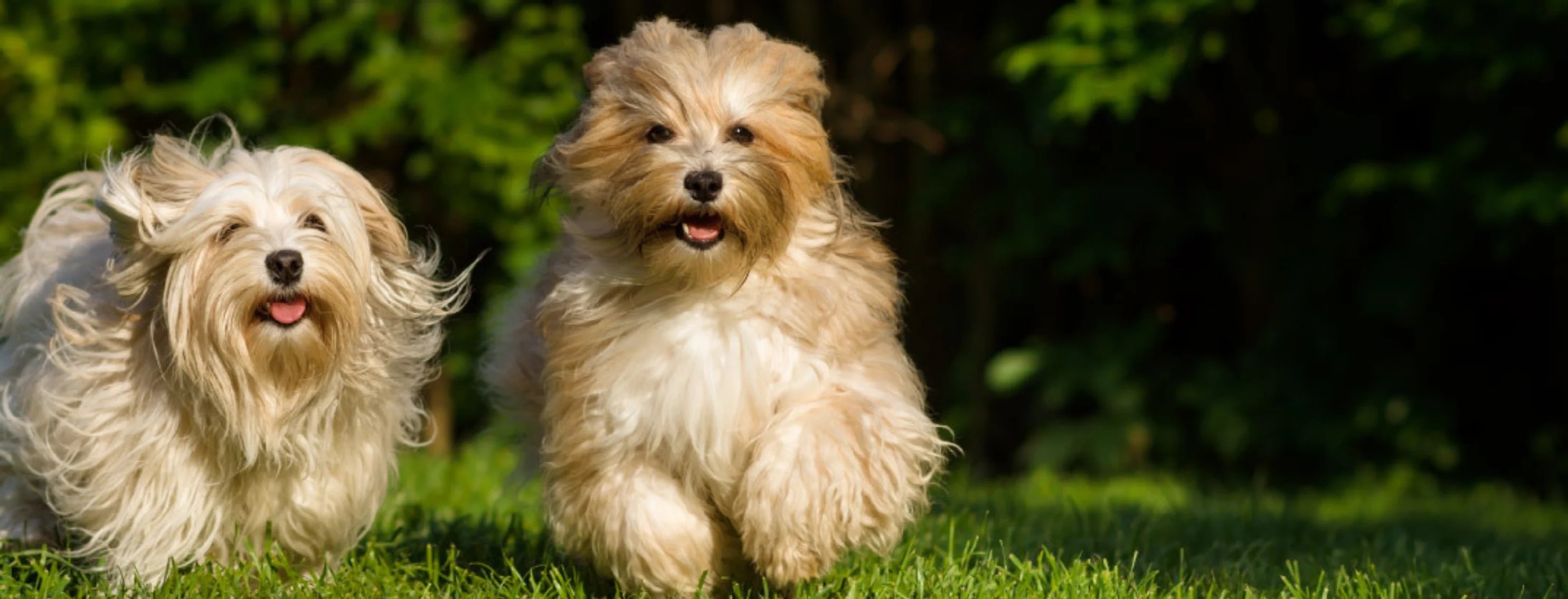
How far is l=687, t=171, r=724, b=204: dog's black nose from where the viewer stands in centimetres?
385

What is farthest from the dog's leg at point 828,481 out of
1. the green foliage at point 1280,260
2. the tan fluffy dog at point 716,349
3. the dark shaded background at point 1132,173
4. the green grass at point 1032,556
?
the green foliage at point 1280,260

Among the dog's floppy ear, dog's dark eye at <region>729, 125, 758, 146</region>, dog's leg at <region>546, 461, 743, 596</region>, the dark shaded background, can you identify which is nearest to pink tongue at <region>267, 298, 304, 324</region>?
the dog's floppy ear

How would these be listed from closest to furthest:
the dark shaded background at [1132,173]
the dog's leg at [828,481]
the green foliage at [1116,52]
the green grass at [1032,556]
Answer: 1. the dog's leg at [828,481]
2. the green grass at [1032,556]
3. the green foliage at [1116,52]
4. the dark shaded background at [1132,173]

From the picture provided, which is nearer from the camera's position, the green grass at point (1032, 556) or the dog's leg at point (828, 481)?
the dog's leg at point (828, 481)

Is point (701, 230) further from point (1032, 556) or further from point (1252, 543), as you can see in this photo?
point (1252, 543)

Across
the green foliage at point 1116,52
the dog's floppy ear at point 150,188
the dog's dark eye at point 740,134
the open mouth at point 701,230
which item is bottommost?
the dog's floppy ear at point 150,188

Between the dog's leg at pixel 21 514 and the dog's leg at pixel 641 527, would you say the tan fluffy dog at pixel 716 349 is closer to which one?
the dog's leg at pixel 641 527

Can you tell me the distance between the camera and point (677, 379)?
154 inches

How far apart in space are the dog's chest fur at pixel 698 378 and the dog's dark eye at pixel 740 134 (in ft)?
1.16

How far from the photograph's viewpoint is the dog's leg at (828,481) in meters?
3.79

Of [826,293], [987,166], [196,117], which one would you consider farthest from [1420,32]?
[196,117]

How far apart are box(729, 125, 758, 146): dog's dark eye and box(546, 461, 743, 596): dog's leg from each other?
775mm

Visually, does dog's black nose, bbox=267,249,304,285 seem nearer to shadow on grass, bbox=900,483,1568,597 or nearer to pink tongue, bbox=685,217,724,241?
pink tongue, bbox=685,217,724,241

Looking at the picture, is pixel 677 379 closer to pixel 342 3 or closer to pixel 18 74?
pixel 342 3
